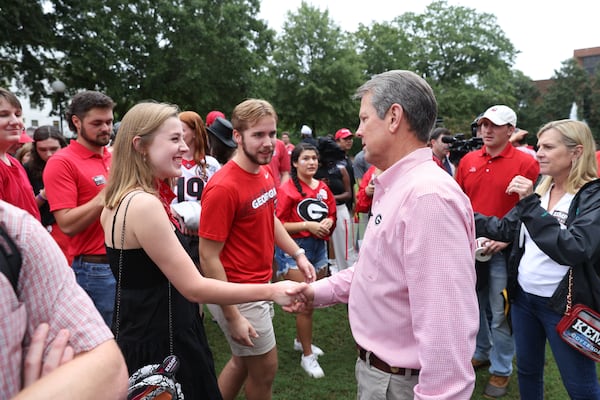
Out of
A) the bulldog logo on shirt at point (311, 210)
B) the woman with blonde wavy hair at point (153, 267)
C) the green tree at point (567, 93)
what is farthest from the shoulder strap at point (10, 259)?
the green tree at point (567, 93)

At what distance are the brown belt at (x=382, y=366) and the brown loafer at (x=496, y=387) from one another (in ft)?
9.07

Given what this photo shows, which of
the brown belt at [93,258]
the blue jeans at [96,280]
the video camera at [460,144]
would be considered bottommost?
the blue jeans at [96,280]

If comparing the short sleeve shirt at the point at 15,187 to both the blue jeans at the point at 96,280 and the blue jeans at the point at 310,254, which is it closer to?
the blue jeans at the point at 96,280

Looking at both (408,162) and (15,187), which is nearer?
(408,162)

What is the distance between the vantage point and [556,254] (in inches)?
105

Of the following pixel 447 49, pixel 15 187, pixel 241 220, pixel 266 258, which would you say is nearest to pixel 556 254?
pixel 266 258

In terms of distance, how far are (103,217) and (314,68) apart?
3142 cm

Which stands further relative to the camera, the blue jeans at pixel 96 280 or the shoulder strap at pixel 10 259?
the blue jeans at pixel 96 280

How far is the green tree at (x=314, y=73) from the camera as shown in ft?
105

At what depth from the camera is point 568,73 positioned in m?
43.7

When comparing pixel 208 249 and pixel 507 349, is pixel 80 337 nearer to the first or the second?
pixel 208 249

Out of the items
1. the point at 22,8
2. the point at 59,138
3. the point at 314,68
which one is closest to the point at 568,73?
the point at 314,68

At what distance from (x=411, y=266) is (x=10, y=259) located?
51.0 inches

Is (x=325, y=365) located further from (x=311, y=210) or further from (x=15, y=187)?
(x=15, y=187)
